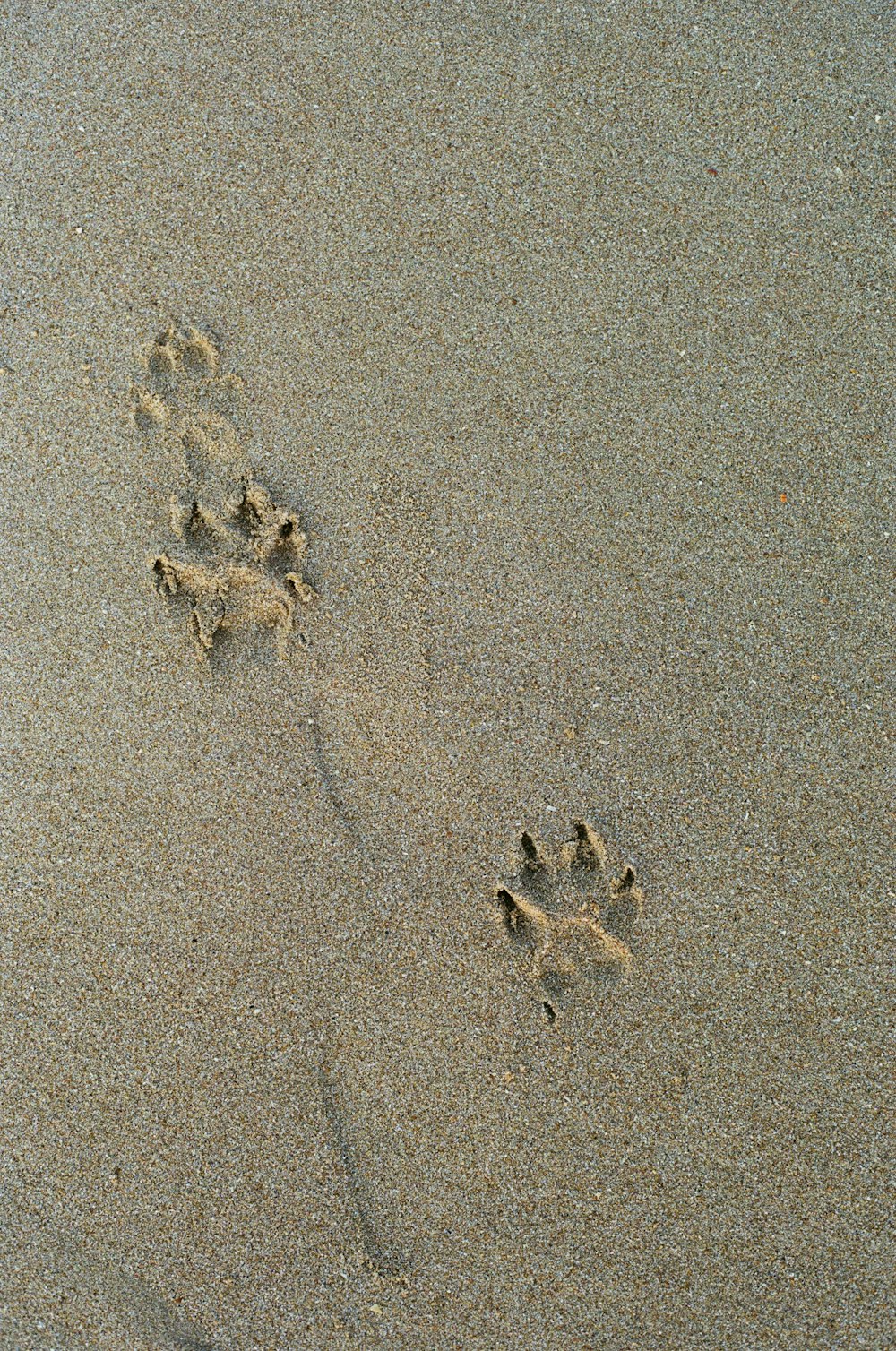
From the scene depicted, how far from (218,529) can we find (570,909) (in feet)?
3.02

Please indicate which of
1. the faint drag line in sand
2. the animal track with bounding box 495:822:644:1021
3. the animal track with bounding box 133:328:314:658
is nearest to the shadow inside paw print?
the animal track with bounding box 133:328:314:658

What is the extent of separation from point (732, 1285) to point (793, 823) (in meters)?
0.76

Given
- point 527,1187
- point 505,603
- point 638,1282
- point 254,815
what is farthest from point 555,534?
point 638,1282

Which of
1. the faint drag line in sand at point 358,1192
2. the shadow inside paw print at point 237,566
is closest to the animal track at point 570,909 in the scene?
the faint drag line in sand at point 358,1192

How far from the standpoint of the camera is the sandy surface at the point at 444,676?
1.70 metres

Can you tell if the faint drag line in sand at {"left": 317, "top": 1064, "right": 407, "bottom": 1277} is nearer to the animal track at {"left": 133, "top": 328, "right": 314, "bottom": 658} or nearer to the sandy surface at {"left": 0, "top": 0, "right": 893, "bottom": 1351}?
the sandy surface at {"left": 0, "top": 0, "right": 893, "bottom": 1351}

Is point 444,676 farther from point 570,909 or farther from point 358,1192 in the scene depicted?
point 358,1192

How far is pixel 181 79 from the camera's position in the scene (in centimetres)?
199

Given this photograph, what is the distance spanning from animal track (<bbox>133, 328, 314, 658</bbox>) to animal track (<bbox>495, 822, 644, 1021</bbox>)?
601 millimetres

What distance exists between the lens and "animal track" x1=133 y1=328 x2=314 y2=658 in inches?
72.4

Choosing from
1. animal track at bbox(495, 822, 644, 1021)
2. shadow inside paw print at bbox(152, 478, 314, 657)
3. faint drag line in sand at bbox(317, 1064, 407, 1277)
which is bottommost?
faint drag line in sand at bbox(317, 1064, 407, 1277)

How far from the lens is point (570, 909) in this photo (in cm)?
176

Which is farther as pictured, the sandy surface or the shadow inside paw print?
the shadow inside paw print

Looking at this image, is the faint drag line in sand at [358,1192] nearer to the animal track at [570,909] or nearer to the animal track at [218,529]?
the animal track at [570,909]
